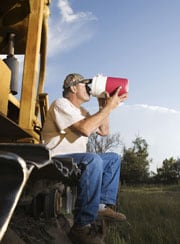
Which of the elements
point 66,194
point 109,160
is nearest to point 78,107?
point 109,160

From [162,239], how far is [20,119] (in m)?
3.33

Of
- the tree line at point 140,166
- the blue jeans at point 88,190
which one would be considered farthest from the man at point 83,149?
the tree line at point 140,166

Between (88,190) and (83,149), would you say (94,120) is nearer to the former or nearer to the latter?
(83,149)

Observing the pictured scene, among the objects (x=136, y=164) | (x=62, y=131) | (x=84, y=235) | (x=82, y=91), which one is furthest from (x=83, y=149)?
(x=136, y=164)

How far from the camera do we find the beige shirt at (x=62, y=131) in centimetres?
284

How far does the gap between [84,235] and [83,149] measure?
2.28 feet

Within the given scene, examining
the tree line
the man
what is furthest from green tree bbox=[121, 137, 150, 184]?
the man

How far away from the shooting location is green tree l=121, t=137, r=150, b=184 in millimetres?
44094

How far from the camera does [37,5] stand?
7.50ft

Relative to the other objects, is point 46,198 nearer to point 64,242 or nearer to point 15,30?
point 64,242

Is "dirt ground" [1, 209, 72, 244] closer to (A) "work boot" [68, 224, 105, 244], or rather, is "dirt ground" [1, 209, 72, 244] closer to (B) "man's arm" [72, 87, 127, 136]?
(A) "work boot" [68, 224, 105, 244]

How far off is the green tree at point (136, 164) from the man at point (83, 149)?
126 ft

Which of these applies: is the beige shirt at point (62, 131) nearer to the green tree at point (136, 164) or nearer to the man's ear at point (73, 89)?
the man's ear at point (73, 89)

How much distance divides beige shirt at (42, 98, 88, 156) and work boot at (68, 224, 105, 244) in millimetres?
558
